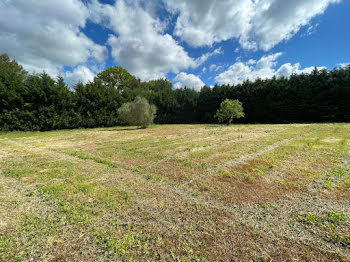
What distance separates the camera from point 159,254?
1547mm

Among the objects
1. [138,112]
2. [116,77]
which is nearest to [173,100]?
[138,112]

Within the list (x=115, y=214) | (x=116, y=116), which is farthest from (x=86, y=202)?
(x=116, y=116)

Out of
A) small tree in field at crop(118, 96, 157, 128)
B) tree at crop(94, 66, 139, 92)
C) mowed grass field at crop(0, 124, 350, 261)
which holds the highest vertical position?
tree at crop(94, 66, 139, 92)

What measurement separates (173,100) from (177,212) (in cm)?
2392

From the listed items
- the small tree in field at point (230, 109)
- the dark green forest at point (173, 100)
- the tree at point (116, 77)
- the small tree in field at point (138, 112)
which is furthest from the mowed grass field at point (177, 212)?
the tree at point (116, 77)

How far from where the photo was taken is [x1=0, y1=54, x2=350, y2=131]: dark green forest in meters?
13.8

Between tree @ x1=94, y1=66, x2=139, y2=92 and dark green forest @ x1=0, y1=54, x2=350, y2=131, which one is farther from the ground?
A: tree @ x1=94, y1=66, x2=139, y2=92

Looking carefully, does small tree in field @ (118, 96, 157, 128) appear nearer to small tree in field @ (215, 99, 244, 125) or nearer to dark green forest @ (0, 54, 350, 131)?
dark green forest @ (0, 54, 350, 131)

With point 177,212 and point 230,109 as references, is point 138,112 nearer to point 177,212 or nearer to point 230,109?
point 230,109

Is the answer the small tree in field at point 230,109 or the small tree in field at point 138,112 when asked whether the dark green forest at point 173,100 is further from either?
the small tree in field at point 230,109

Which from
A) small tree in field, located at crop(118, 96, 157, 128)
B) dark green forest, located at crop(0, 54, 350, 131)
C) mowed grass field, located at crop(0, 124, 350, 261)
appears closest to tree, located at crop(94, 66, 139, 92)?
dark green forest, located at crop(0, 54, 350, 131)

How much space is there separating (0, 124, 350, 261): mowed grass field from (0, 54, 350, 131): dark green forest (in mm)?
13771

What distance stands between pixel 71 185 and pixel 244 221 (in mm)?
3117

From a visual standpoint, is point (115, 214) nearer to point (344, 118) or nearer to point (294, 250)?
point (294, 250)
